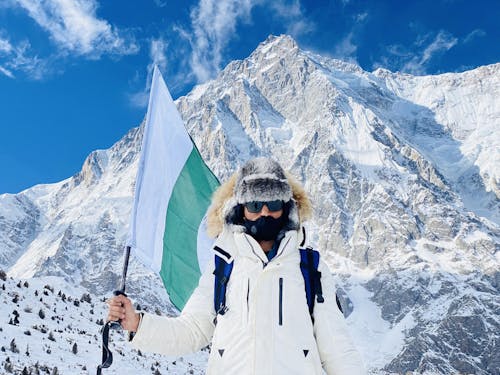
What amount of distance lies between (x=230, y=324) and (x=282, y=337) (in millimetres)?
419

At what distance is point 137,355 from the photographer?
13.7 meters

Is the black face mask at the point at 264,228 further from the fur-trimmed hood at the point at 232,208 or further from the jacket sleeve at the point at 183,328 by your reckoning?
the jacket sleeve at the point at 183,328

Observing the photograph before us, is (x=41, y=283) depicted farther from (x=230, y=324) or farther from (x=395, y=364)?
(x=395, y=364)

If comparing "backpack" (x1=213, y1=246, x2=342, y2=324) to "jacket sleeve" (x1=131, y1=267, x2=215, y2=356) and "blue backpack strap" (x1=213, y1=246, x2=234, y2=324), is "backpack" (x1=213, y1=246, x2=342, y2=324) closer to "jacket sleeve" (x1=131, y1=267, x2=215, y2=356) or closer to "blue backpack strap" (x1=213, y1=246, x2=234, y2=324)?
"blue backpack strap" (x1=213, y1=246, x2=234, y2=324)

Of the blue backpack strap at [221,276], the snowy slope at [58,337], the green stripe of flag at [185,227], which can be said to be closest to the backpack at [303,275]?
the blue backpack strap at [221,276]

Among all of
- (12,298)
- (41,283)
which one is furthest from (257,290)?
(41,283)

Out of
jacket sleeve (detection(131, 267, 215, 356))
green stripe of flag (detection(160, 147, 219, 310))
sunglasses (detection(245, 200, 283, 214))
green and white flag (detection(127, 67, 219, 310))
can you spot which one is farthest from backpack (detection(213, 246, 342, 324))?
green stripe of flag (detection(160, 147, 219, 310))

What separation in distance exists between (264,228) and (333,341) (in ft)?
3.38

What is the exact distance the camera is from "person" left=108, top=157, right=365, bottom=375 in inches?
171

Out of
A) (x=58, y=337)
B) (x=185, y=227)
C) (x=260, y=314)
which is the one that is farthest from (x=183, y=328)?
(x=58, y=337)

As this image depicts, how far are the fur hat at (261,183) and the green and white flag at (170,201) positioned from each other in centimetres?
136

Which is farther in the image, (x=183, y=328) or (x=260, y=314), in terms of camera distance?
(x=183, y=328)

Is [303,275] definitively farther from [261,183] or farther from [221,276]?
[261,183]

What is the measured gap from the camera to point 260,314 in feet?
14.5
